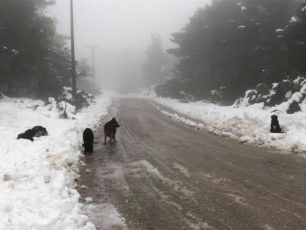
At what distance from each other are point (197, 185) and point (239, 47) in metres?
29.8

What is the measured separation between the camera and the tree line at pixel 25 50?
105 feet

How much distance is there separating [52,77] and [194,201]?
30.2 meters

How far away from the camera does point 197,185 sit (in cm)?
1061

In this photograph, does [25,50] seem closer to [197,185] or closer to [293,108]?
[293,108]

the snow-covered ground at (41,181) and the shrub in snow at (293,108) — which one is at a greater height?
the shrub in snow at (293,108)

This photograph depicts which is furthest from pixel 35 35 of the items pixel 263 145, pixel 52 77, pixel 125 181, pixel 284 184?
pixel 284 184

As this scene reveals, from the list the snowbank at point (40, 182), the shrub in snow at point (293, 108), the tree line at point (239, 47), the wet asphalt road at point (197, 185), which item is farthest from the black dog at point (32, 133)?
the tree line at point (239, 47)

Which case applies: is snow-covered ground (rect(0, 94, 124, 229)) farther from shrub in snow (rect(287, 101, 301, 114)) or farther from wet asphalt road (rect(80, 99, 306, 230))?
shrub in snow (rect(287, 101, 301, 114))

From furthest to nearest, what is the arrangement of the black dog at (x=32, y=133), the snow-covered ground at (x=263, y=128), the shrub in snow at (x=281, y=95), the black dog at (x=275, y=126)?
1. the shrub in snow at (x=281, y=95)
2. the black dog at (x=275, y=126)
3. the black dog at (x=32, y=133)
4. the snow-covered ground at (x=263, y=128)

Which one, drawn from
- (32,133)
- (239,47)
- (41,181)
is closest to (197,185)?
(41,181)

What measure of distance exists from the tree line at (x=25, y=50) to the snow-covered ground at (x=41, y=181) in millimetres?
13331

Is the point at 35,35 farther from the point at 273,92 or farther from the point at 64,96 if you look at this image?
the point at 273,92

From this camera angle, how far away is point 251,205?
8.88 m

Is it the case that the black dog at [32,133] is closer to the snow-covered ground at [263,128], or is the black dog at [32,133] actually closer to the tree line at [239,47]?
the snow-covered ground at [263,128]
